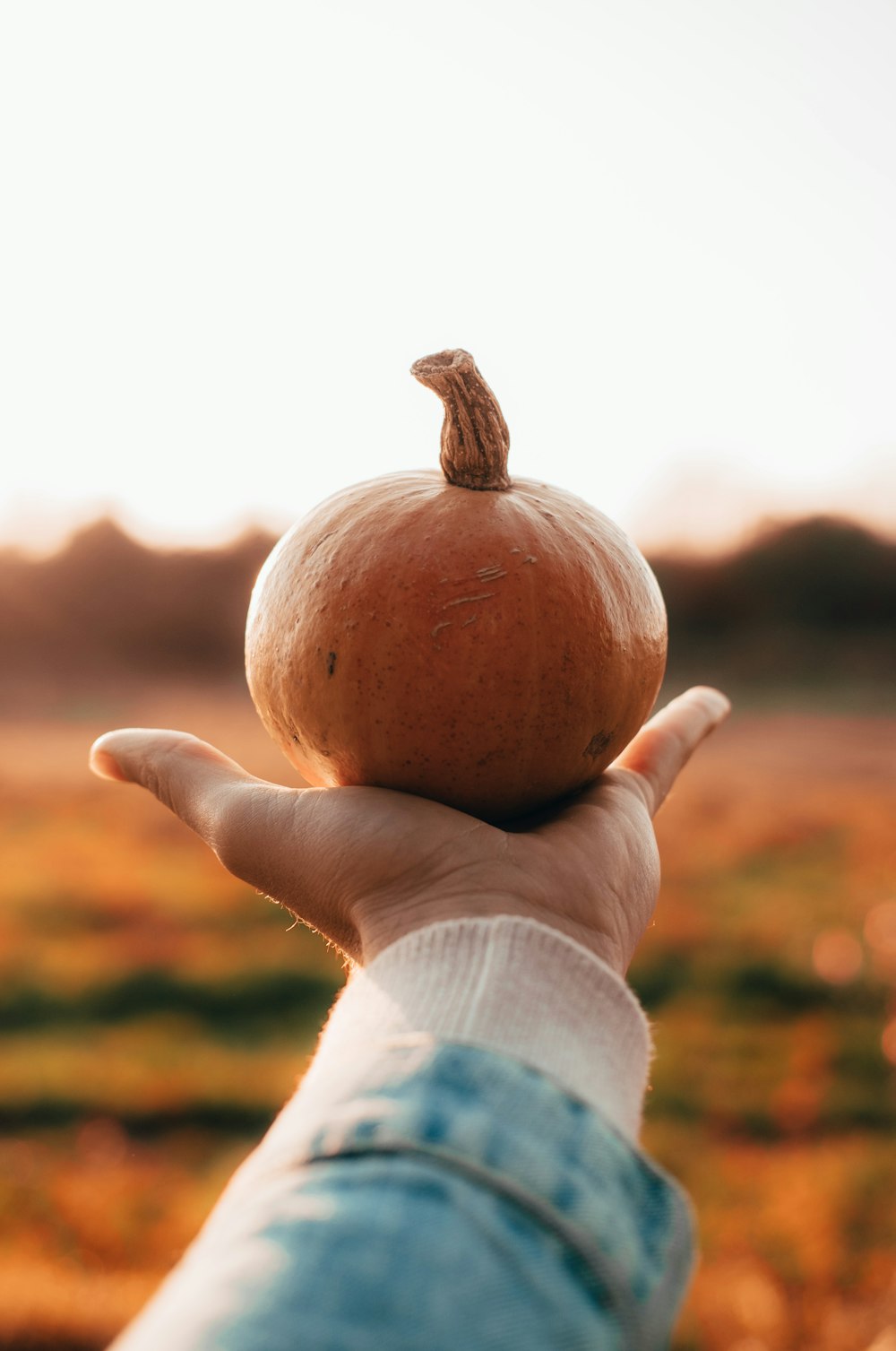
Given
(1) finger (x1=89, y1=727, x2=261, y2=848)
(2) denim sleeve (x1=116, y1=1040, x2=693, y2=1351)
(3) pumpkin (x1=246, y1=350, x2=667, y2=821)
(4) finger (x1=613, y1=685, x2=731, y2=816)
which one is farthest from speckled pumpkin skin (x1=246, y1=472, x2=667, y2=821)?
(2) denim sleeve (x1=116, y1=1040, x2=693, y2=1351)

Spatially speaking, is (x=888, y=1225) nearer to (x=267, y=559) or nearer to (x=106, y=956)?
(x=267, y=559)

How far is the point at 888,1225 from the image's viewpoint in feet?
18.1

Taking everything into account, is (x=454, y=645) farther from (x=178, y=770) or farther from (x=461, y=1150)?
(x=461, y=1150)

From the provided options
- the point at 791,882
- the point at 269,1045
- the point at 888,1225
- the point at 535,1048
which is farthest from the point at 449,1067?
the point at 791,882

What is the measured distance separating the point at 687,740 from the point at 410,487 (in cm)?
115

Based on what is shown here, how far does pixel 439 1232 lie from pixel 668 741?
1849 millimetres

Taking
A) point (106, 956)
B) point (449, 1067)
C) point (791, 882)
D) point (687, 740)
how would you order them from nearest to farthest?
1. point (449, 1067)
2. point (687, 740)
3. point (106, 956)
4. point (791, 882)

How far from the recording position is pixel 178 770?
2189mm

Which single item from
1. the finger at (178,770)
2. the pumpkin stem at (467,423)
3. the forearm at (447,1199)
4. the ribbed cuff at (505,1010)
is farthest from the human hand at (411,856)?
the pumpkin stem at (467,423)

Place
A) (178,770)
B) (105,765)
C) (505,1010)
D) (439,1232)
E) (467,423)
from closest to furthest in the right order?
(439,1232) < (505,1010) < (467,423) < (178,770) < (105,765)

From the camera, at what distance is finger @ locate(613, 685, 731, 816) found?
243cm

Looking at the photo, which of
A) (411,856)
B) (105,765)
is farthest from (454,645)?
(105,765)

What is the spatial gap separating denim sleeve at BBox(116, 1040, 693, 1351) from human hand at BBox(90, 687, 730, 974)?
1.67 feet

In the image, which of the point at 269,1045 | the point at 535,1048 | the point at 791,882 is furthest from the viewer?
the point at 791,882
